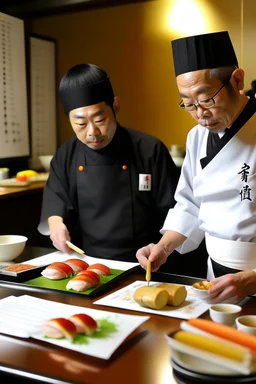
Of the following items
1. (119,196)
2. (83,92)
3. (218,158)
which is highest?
(83,92)

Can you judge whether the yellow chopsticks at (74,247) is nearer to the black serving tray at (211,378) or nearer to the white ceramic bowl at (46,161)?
the black serving tray at (211,378)

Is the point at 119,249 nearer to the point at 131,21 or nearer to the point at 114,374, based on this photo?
the point at 114,374

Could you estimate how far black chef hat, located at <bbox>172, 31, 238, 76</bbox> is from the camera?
73.1 inches

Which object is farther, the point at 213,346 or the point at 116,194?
the point at 116,194

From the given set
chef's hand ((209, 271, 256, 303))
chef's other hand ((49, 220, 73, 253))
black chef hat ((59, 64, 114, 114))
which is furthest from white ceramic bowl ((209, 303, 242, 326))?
black chef hat ((59, 64, 114, 114))

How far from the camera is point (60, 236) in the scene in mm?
2350

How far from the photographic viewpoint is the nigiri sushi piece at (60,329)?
1392mm

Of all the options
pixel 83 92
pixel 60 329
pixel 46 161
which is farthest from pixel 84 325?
pixel 46 161

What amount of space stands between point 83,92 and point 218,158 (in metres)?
0.74

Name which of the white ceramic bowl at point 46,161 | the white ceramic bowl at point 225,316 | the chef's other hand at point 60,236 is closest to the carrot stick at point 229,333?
the white ceramic bowl at point 225,316

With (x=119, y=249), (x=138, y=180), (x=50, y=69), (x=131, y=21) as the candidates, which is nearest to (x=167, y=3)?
(x=131, y=21)

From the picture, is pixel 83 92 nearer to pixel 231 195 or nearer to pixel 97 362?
pixel 231 195

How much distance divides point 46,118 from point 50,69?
428 mm

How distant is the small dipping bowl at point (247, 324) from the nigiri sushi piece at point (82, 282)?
0.61 meters
